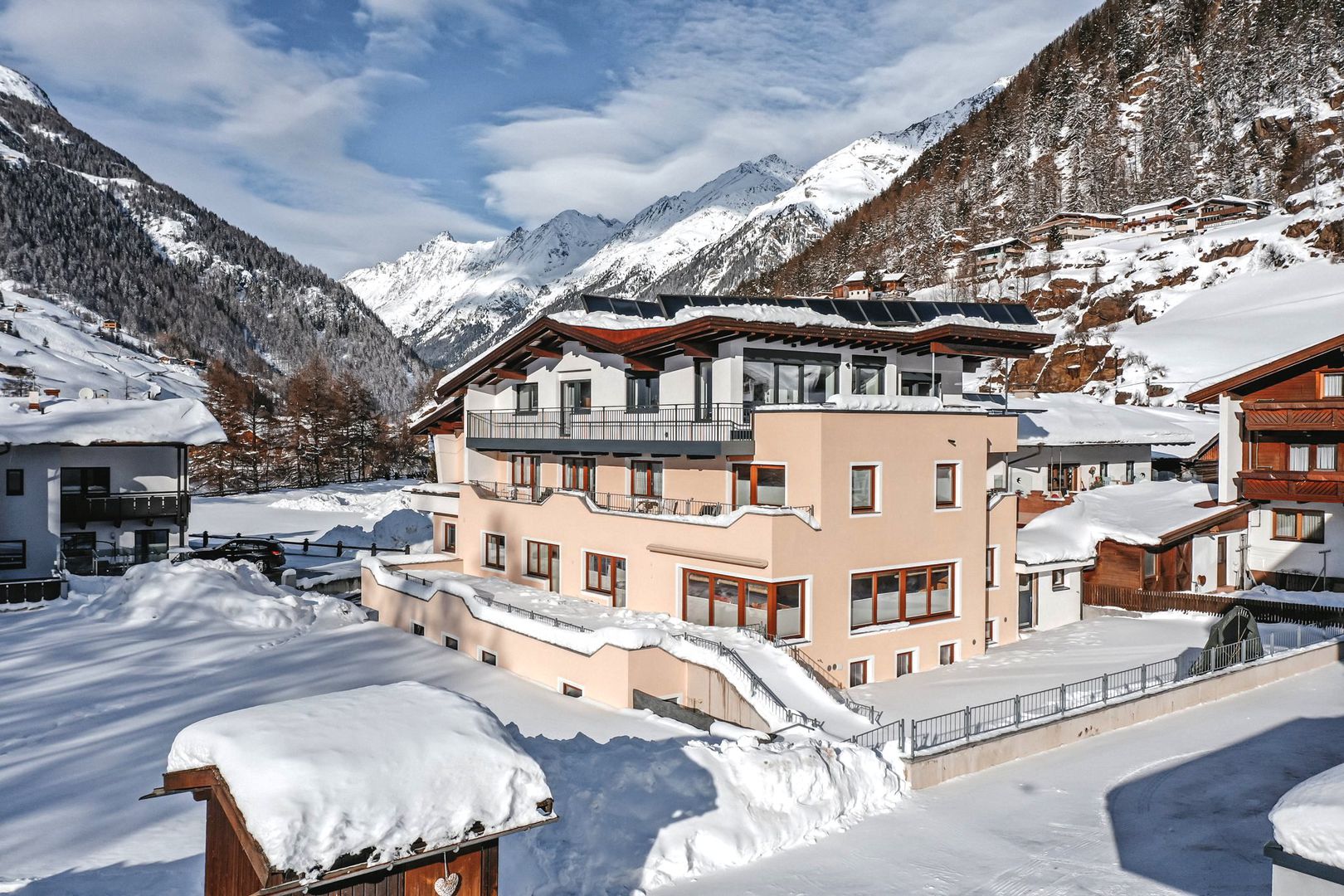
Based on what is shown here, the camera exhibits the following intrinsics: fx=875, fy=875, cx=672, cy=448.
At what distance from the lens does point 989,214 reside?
14962 cm

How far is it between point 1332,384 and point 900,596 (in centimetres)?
2011

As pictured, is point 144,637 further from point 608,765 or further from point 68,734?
point 608,765

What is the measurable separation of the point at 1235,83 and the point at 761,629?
167959mm

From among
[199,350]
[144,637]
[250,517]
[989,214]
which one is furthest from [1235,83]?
[199,350]

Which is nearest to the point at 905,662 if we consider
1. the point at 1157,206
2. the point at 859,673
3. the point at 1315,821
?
the point at 859,673

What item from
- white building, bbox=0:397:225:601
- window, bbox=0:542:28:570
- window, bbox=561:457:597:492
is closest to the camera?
Answer: window, bbox=561:457:597:492

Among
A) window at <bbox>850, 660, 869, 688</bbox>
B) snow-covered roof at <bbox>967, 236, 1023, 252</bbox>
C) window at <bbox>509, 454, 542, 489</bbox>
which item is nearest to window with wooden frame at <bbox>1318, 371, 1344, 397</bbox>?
window at <bbox>850, 660, 869, 688</bbox>

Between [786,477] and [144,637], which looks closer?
[786,477]

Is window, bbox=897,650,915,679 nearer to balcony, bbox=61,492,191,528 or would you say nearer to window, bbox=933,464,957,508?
window, bbox=933,464,957,508

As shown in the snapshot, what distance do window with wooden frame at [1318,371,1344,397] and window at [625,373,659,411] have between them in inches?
926

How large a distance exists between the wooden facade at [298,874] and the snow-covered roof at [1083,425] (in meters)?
29.2

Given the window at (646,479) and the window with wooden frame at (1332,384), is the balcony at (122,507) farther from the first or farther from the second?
the window with wooden frame at (1332,384)

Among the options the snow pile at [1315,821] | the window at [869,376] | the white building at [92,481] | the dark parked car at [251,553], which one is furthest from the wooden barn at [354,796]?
the dark parked car at [251,553]

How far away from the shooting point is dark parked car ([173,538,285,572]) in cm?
3631
